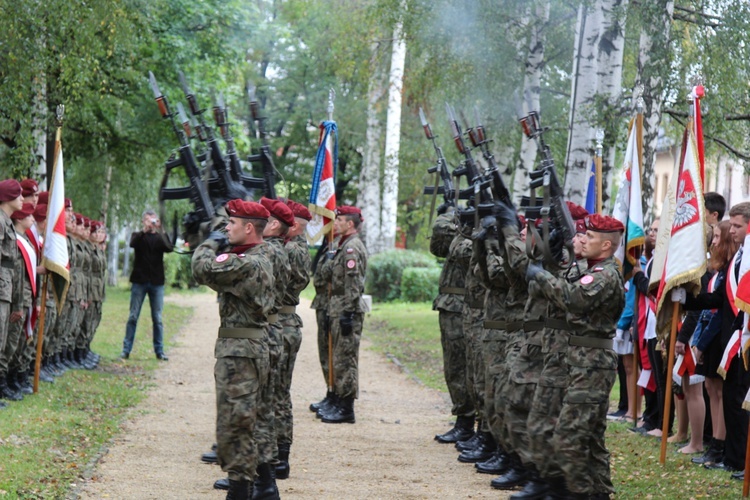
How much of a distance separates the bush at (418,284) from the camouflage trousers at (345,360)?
1832 centimetres

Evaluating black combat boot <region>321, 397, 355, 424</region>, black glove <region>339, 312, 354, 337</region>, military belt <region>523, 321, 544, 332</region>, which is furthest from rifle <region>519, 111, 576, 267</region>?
black combat boot <region>321, 397, 355, 424</region>

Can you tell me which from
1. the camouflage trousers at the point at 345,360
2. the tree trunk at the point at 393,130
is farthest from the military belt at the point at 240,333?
the tree trunk at the point at 393,130

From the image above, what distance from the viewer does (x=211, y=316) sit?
88.0ft

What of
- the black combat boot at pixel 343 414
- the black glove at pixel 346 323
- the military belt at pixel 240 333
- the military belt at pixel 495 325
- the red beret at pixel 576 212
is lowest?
the black combat boot at pixel 343 414

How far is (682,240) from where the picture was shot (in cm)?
855

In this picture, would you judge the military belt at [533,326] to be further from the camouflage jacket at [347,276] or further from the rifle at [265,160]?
the camouflage jacket at [347,276]

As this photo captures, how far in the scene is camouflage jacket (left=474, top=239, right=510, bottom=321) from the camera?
8.69 metres

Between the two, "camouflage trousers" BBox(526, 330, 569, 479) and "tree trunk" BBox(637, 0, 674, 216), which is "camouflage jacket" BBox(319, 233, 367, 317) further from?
"tree trunk" BBox(637, 0, 674, 216)

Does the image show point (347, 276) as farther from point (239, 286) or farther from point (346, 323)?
point (239, 286)

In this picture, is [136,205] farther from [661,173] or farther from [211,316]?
[661,173]

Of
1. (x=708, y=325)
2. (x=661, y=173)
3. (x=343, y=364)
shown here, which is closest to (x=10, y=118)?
(x=343, y=364)

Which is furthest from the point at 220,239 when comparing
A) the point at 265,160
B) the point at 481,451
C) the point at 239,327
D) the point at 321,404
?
the point at 321,404

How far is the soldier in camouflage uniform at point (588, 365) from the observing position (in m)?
7.24

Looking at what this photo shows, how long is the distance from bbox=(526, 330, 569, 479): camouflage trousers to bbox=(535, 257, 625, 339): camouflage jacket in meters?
0.21
